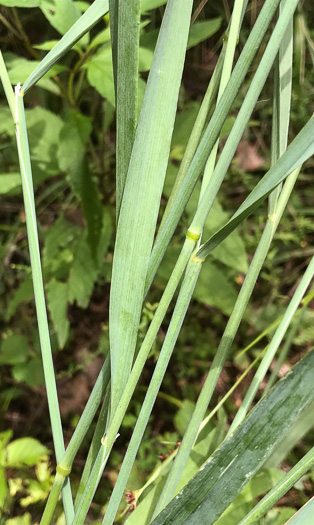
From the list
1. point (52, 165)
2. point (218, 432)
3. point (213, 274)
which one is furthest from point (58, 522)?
point (52, 165)

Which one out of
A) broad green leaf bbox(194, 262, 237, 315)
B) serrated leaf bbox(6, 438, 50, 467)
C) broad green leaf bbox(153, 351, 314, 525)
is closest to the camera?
→ broad green leaf bbox(153, 351, 314, 525)

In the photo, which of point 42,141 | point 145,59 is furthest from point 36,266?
point 42,141

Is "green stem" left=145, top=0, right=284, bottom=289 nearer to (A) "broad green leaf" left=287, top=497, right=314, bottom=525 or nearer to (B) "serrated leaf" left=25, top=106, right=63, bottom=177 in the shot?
(A) "broad green leaf" left=287, top=497, right=314, bottom=525

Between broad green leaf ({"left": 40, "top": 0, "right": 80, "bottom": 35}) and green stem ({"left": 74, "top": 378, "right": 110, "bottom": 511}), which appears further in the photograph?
broad green leaf ({"left": 40, "top": 0, "right": 80, "bottom": 35})

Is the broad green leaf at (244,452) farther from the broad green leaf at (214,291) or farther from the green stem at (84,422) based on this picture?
the broad green leaf at (214,291)

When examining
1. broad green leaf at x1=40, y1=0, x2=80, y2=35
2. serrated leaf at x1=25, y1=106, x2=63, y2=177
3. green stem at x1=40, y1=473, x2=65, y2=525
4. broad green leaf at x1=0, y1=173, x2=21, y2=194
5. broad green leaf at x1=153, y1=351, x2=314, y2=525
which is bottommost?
broad green leaf at x1=153, y1=351, x2=314, y2=525

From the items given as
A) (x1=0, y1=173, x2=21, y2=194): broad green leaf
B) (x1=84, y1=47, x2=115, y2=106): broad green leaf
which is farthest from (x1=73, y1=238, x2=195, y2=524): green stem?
(x1=0, y1=173, x2=21, y2=194): broad green leaf

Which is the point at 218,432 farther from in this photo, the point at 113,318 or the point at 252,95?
the point at 252,95
